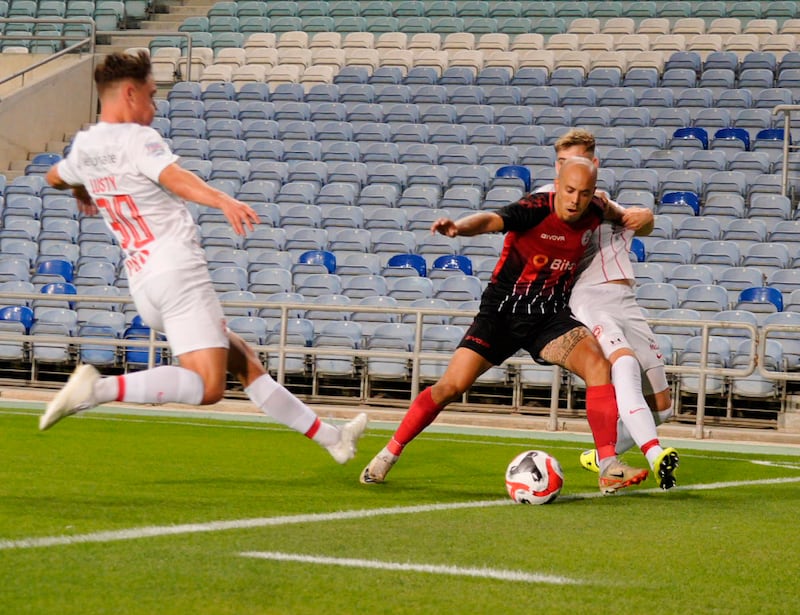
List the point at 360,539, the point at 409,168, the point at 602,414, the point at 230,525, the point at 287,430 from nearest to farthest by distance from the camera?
the point at 360,539, the point at 230,525, the point at 602,414, the point at 287,430, the point at 409,168

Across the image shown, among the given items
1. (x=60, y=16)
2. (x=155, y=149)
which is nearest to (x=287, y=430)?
(x=155, y=149)

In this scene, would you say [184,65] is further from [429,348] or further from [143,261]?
[143,261]

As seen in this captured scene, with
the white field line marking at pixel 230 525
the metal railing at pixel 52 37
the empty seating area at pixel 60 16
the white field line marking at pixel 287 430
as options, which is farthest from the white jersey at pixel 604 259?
the empty seating area at pixel 60 16

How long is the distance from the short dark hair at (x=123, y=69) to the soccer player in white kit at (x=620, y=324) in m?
2.36

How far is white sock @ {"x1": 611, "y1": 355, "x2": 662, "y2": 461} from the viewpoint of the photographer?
6.50 m

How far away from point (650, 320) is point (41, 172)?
11918 millimetres

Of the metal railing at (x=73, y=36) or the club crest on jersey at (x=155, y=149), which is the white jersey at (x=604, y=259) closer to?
the club crest on jersey at (x=155, y=149)

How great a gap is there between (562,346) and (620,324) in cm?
53

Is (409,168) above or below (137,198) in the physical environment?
above

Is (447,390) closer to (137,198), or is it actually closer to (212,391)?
(212,391)

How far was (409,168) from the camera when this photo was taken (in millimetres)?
18422

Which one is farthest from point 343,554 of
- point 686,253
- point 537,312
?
point 686,253

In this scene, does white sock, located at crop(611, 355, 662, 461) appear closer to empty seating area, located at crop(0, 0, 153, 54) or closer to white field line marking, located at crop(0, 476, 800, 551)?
white field line marking, located at crop(0, 476, 800, 551)

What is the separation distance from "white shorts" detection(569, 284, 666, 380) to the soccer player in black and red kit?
14 centimetres
